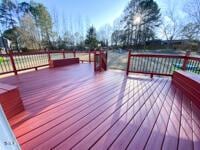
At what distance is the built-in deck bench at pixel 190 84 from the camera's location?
2.15 metres

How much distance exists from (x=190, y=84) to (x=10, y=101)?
333 centimetres

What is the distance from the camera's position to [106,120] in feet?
5.45

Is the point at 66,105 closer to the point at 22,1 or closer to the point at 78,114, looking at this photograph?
the point at 78,114

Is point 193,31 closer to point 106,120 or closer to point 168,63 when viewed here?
point 168,63

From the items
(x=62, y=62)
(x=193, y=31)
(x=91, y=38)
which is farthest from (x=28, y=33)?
(x=193, y=31)

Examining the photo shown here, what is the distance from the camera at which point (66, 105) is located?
203cm

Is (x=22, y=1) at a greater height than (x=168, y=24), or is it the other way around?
(x=22, y=1)

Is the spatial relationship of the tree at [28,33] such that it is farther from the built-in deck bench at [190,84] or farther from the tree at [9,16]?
the built-in deck bench at [190,84]


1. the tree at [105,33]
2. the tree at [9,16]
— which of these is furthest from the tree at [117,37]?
the tree at [9,16]

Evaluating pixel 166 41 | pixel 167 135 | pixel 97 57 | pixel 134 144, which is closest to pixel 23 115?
pixel 134 144

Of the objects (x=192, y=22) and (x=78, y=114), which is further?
(x=192, y=22)

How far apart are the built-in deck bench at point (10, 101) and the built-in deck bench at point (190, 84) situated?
10.3 feet

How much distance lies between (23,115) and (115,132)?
4.59 ft

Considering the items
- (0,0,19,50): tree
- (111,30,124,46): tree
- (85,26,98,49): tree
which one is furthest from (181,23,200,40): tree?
(0,0,19,50): tree
